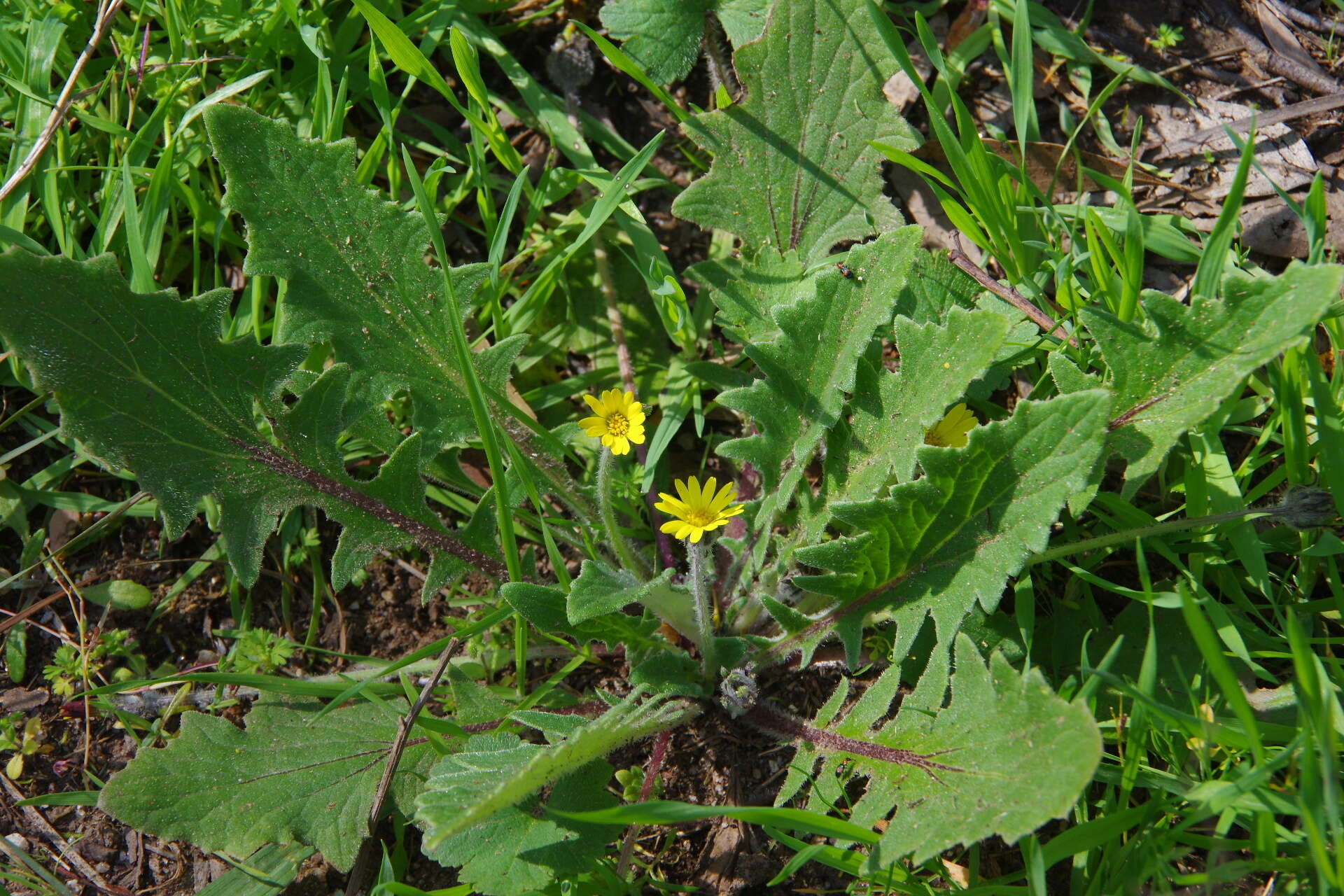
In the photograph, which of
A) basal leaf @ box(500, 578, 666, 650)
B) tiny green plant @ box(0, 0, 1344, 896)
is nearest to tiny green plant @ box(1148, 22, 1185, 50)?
→ tiny green plant @ box(0, 0, 1344, 896)

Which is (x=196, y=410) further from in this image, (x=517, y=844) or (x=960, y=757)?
(x=960, y=757)

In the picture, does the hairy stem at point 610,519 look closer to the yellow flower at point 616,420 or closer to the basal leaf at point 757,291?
the yellow flower at point 616,420

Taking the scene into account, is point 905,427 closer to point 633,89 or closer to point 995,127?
point 995,127

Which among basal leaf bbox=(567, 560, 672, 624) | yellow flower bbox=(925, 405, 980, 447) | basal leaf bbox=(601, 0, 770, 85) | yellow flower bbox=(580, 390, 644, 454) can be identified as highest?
basal leaf bbox=(601, 0, 770, 85)

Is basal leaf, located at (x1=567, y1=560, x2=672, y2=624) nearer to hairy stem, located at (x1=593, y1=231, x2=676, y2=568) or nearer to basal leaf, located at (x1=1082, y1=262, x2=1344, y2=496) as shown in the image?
hairy stem, located at (x1=593, y1=231, x2=676, y2=568)

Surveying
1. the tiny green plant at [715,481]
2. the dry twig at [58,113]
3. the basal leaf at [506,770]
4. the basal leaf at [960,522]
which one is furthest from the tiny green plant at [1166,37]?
the dry twig at [58,113]

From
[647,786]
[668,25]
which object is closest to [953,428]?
[647,786]
